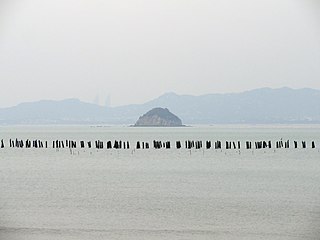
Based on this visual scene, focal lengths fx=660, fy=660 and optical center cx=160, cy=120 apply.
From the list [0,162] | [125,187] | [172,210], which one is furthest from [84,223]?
[0,162]

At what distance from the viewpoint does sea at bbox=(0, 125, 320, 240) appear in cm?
789

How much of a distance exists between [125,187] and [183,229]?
5.39m

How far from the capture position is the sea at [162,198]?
7895mm

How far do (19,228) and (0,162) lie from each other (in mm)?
12688

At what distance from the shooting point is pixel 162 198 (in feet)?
36.0

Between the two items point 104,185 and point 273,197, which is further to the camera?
point 104,185

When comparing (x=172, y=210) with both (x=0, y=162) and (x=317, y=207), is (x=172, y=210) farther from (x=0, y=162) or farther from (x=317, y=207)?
(x=0, y=162)

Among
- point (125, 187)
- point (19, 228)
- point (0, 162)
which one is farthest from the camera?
point (0, 162)

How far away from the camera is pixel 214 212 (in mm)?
9406

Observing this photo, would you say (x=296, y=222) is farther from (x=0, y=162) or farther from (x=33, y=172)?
(x=0, y=162)

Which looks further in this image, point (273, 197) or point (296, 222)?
point (273, 197)

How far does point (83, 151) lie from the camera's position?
24.4m

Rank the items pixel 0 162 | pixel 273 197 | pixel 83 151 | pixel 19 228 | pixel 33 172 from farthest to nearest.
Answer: pixel 83 151 → pixel 0 162 → pixel 33 172 → pixel 273 197 → pixel 19 228

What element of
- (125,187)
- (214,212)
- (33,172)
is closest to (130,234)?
(214,212)
